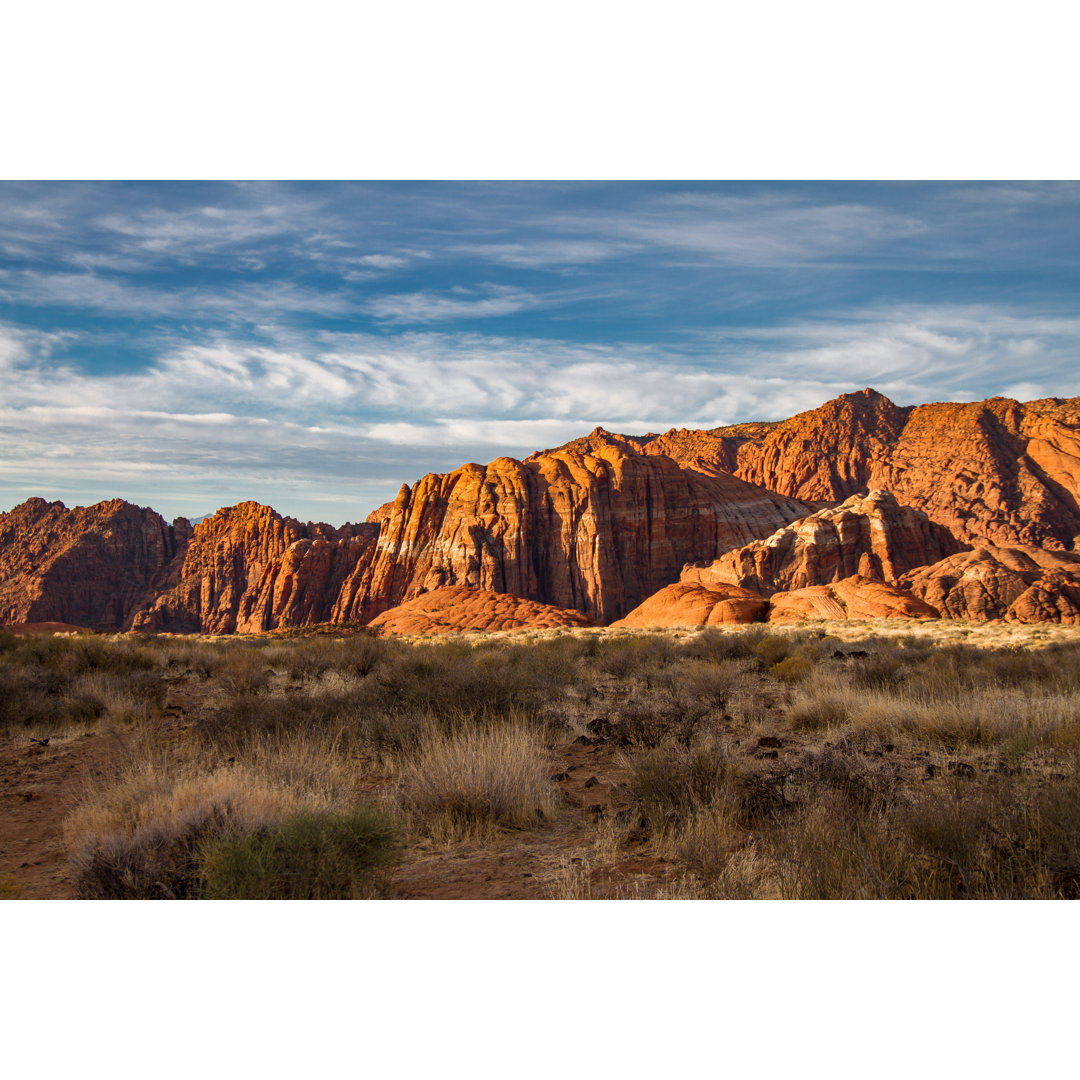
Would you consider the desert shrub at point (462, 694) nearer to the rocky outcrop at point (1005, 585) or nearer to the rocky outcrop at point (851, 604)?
the rocky outcrop at point (851, 604)

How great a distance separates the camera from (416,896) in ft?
15.3

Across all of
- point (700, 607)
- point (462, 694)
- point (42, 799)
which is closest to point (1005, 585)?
point (700, 607)

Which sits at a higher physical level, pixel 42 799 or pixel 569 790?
pixel 569 790

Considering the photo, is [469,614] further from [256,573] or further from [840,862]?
[840,862]

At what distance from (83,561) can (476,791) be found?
128m

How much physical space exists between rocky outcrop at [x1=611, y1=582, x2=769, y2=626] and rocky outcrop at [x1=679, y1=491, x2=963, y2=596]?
50.1ft

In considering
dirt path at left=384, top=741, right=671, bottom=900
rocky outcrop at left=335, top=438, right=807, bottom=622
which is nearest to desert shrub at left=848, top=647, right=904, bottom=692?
dirt path at left=384, top=741, right=671, bottom=900

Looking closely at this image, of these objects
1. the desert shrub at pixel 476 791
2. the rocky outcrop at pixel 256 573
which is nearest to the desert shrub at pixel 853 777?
the desert shrub at pixel 476 791

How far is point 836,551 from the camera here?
64.1 m

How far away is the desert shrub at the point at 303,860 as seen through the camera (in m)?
4.23

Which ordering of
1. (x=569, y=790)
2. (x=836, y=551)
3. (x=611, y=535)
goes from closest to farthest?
(x=569, y=790), (x=836, y=551), (x=611, y=535)

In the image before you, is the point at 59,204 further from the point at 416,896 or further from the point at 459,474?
the point at 459,474

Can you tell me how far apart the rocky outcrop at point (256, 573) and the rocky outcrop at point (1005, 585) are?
67.6 metres

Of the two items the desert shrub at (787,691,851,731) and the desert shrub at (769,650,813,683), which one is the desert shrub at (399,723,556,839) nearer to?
the desert shrub at (787,691,851,731)
